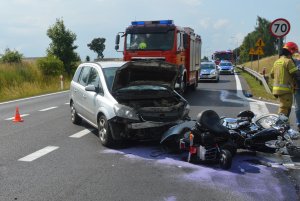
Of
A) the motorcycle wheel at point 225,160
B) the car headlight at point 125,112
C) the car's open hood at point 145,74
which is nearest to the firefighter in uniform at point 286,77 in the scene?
the car's open hood at point 145,74

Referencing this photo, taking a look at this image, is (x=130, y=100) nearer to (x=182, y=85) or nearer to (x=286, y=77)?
(x=182, y=85)

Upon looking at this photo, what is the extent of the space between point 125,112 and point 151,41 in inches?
296

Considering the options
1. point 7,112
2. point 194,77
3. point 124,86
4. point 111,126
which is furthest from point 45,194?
point 194,77

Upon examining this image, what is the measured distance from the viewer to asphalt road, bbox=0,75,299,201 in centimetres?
516

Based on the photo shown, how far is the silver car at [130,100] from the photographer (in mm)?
7531

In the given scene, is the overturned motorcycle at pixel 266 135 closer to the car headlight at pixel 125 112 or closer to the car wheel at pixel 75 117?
the car headlight at pixel 125 112

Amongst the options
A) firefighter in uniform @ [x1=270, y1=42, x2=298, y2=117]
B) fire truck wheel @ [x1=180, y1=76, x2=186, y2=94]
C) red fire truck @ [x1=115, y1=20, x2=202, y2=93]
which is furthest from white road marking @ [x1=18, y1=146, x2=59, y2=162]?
red fire truck @ [x1=115, y1=20, x2=202, y2=93]

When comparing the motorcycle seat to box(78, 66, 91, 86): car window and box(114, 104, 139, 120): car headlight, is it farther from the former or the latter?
box(78, 66, 91, 86): car window

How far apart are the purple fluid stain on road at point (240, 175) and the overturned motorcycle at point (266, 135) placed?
0.28m

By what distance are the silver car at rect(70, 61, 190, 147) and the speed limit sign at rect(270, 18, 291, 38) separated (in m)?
5.96

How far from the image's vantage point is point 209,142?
6.47 m

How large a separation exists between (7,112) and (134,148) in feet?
23.6

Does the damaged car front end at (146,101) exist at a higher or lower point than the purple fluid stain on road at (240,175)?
higher

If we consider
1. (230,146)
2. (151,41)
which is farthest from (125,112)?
(151,41)
